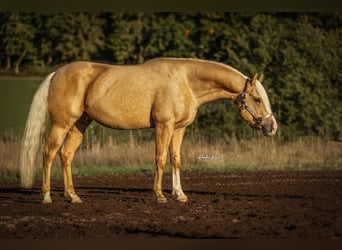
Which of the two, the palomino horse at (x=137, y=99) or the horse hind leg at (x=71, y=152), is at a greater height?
the palomino horse at (x=137, y=99)

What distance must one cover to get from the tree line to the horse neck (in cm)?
559

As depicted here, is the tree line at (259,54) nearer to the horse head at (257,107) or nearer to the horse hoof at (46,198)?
the horse head at (257,107)

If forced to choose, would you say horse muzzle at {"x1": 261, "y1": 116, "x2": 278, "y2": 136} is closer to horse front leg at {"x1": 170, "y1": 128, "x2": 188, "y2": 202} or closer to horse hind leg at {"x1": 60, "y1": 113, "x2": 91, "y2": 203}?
horse front leg at {"x1": 170, "y1": 128, "x2": 188, "y2": 202}

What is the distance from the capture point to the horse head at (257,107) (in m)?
8.61

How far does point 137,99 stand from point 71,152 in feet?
3.59

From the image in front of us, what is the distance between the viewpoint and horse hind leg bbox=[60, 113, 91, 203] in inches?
343

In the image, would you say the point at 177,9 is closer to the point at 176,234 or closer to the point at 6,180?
the point at 176,234

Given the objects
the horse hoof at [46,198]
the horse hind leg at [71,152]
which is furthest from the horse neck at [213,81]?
the horse hoof at [46,198]


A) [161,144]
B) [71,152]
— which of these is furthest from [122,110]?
[71,152]

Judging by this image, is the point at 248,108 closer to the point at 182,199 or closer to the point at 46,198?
the point at 182,199

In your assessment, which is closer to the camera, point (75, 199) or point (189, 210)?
point (189, 210)

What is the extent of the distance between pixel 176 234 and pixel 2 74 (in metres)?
8.59

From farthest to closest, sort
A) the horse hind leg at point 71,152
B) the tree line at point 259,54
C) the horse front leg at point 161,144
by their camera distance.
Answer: the tree line at point 259,54
the horse hind leg at point 71,152
the horse front leg at point 161,144

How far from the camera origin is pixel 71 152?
8.87m
